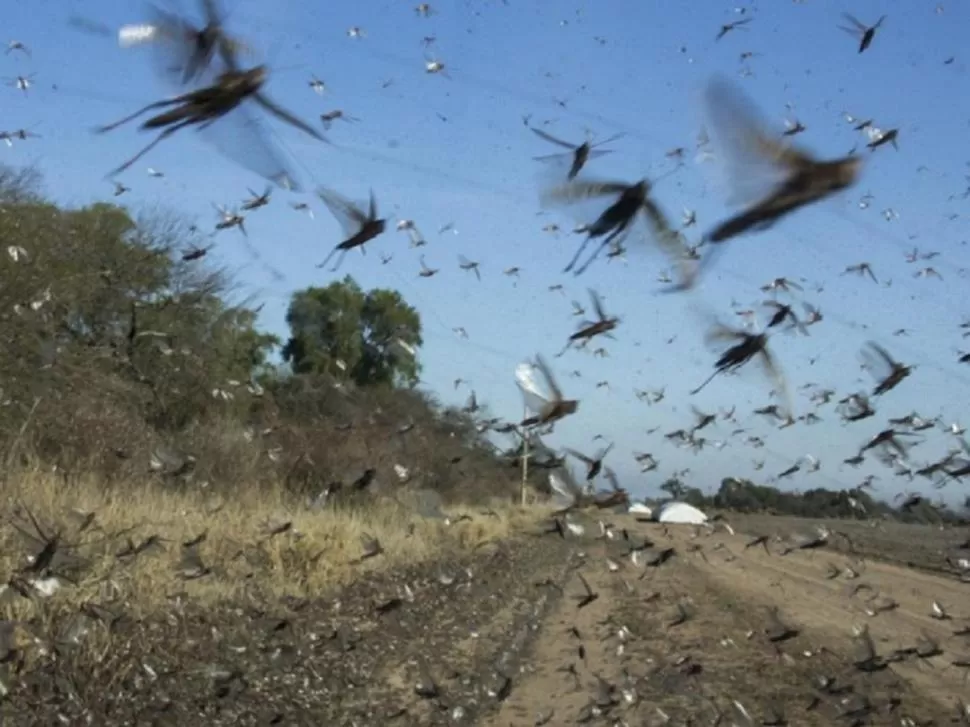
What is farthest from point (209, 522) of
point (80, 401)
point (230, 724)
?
point (230, 724)

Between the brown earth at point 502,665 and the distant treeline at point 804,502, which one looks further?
the brown earth at point 502,665

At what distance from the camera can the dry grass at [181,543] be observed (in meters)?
8.63

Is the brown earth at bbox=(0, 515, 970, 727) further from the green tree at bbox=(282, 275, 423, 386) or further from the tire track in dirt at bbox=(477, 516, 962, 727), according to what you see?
the green tree at bbox=(282, 275, 423, 386)

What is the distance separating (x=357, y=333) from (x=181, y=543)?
4.00 meters

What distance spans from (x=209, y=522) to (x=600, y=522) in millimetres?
8261

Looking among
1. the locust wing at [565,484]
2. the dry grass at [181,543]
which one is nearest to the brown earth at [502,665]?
the dry grass at [181,543]

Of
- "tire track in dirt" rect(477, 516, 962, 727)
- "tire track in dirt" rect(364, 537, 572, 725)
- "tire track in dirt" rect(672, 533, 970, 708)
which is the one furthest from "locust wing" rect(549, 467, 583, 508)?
"tire track in dirt" rect(672, 533, 970, 708)

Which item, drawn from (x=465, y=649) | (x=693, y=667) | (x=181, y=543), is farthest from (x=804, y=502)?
(x=181, y=543)

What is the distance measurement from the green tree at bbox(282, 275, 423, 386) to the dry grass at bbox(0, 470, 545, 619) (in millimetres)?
1653

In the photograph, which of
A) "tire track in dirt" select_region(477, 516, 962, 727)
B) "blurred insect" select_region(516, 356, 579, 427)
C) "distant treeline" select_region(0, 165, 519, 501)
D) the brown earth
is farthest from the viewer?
"distant treeline" select_region(0, 165, 519, 501)

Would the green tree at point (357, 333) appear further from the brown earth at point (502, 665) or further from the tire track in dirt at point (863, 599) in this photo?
the tire track in dirt at point (863, 599)

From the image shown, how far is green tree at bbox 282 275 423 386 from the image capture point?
739cm

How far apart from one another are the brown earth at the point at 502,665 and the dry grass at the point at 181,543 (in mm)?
→ 354

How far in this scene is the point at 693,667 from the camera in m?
10.5
